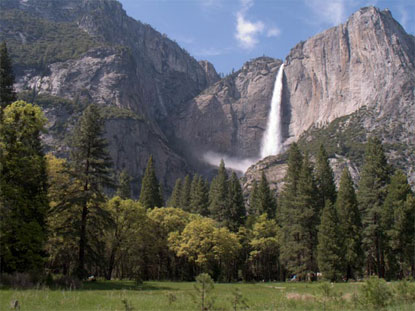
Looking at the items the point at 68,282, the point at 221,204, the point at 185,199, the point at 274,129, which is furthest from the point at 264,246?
the point at 274,129

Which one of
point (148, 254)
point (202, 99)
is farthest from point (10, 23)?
point (148, 254)

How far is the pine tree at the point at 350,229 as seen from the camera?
38.2m

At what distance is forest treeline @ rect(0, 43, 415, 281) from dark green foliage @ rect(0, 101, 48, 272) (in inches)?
2.4

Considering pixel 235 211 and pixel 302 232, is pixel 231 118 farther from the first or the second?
pixel 302 232

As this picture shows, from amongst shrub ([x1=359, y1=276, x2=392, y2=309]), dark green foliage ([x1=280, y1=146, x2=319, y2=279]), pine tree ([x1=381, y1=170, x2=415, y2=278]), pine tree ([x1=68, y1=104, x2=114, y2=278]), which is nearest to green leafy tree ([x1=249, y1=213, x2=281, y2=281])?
dark green foliage ([x1=280, y1=146, x2=319, y2=279])

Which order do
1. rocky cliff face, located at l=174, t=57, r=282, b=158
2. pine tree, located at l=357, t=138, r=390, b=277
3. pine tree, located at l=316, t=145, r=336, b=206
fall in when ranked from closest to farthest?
pine tree, located at l=357, t=138, r=390, b=277 → pine tree, located at l=316, t=145, r=336, b=206 → rocky cliff face, located at l=174, t=57, r=282, b=158

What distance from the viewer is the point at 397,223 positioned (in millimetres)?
37750

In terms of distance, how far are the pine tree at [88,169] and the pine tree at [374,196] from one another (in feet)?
90.3

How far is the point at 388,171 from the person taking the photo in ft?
139

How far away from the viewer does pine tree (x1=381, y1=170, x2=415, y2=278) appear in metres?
37.6

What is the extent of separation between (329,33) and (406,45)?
3294 centimetres

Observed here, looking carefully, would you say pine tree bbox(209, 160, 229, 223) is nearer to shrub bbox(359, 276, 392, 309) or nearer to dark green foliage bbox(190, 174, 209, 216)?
dark green foliage bbox(190, 174, 209, 216)

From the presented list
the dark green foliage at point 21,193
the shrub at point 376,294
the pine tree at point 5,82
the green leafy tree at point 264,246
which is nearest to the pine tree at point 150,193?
the green leafy tree at point 264,246

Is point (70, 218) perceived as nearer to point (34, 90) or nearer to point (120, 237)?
point (120, 237)
